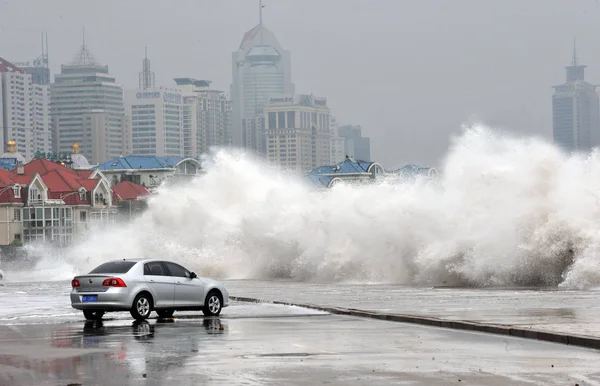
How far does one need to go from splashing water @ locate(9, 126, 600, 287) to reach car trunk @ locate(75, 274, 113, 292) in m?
15.5

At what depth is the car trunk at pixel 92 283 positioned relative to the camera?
25.1 m

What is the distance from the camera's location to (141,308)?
989 inches

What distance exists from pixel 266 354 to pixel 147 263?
9.30 m

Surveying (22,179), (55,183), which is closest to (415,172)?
(22,179)

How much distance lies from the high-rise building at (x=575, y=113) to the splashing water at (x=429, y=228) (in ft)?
153

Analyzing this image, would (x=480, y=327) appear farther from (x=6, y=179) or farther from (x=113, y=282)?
(x=6, y=179)

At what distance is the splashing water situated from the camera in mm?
39250

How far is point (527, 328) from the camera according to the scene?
775 inches

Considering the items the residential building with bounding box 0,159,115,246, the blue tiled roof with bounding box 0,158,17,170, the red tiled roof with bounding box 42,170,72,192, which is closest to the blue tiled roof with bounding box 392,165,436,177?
the residential building with bounding box 0,159,115,246

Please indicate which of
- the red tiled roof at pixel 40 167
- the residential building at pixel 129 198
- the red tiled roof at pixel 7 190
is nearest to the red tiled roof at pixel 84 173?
the residential building at pixel 129 198

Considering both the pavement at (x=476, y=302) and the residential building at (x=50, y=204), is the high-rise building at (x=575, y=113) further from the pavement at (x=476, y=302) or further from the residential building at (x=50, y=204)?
the pavement at (x=476, y=302)

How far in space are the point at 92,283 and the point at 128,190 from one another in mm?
128111

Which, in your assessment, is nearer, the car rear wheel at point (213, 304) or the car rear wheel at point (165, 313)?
the car rear wheel at point (213, 304)

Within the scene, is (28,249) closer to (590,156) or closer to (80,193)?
(80,193)
